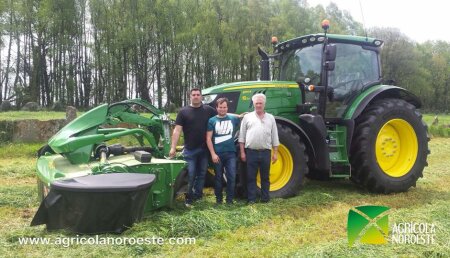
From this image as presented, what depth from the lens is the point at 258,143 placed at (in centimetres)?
516

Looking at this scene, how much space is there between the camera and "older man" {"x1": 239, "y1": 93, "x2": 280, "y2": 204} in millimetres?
5168

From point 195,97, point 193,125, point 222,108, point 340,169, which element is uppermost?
point 195,97

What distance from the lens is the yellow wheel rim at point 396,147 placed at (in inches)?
250

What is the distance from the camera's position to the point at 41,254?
3.60 meters

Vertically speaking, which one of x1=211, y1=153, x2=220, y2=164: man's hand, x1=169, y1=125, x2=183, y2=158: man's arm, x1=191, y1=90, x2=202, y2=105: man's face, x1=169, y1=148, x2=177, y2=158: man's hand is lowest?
x1=211, y1=153, x2=220, y2=164: man's hand

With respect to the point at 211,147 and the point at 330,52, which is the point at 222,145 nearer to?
the point at 211,147

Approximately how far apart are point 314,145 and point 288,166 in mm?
518

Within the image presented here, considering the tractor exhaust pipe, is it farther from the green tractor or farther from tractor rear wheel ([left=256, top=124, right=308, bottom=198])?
tractor rear wheel ([left=256, top=124, right=308, bottom=198])

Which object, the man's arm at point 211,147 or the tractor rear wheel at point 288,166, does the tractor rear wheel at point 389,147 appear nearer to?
the tractor rear wheel at point 288,166

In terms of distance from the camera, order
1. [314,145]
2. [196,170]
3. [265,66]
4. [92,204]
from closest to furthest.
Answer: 1. [92,204]
2. [196,170]
3. [314,145]
4. [265,66]

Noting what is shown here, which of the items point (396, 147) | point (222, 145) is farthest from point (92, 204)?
point (396, 147)

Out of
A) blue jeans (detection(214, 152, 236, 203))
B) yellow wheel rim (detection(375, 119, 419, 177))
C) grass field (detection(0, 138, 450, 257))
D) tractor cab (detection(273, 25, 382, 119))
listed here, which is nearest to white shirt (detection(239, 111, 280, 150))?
blue jeans (detection(214, 152, 236, 203))

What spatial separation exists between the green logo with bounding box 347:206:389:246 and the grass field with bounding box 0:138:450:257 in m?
0.12

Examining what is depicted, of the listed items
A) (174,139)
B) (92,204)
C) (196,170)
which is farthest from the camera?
(196,170)
